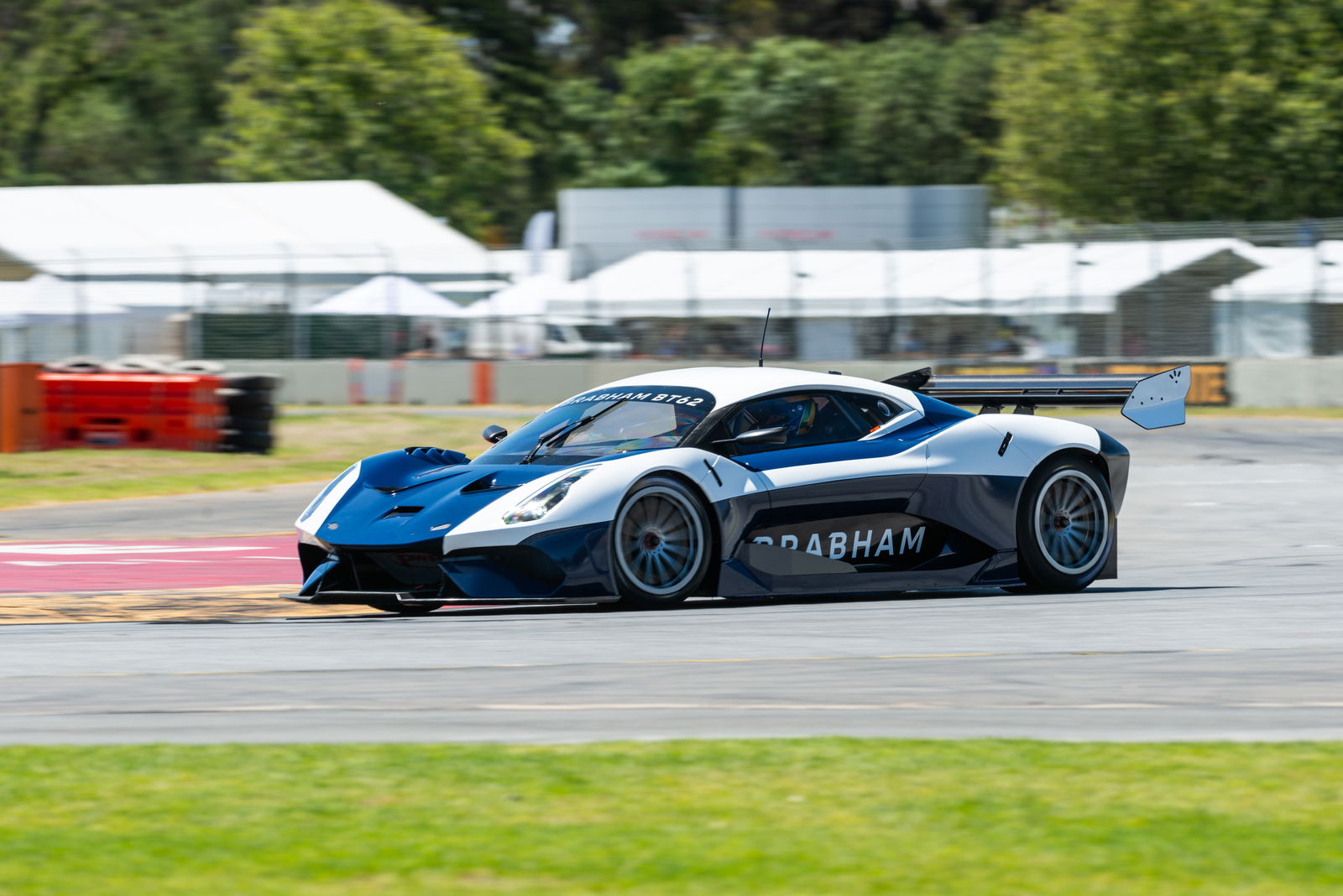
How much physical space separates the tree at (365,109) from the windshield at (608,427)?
147 ft

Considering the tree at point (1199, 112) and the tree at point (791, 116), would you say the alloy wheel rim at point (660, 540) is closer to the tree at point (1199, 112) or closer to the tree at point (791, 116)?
the tree at point (1199, 112)

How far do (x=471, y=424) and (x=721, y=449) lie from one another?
770 inches

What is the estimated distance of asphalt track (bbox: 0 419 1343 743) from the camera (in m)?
6.02

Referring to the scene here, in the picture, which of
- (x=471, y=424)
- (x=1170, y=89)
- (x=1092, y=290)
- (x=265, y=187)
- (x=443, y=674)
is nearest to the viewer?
(x=443, y=674)

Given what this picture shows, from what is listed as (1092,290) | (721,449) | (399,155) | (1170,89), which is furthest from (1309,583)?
(399,155)

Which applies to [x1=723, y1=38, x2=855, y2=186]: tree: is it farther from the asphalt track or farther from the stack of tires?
the asphalt track

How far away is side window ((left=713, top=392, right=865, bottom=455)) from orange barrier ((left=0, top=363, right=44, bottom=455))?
529 inches

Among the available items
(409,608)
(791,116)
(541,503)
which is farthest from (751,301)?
(791,116)

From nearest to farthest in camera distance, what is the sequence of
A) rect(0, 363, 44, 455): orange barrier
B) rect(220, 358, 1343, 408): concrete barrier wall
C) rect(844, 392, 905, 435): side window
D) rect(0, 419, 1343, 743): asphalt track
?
rect(0, 419, 1343, 743): asphalt track
rect(844, 392, 905, 435): side window
rect(0, 363, 44, 455): orange barrier
rect(220, 358, 1343, 408): concrete barrier wall

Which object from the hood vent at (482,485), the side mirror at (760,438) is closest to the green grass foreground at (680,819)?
the hood vent at (482,485)

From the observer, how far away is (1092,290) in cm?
3203

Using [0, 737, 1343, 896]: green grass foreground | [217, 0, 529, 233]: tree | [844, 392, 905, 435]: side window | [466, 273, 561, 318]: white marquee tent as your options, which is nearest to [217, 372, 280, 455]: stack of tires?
[466, 273, 561, 318]: white marquee tent

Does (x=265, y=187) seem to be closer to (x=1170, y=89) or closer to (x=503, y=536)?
(x=1170, y=89)

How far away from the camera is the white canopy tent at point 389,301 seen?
34188 millimetres
